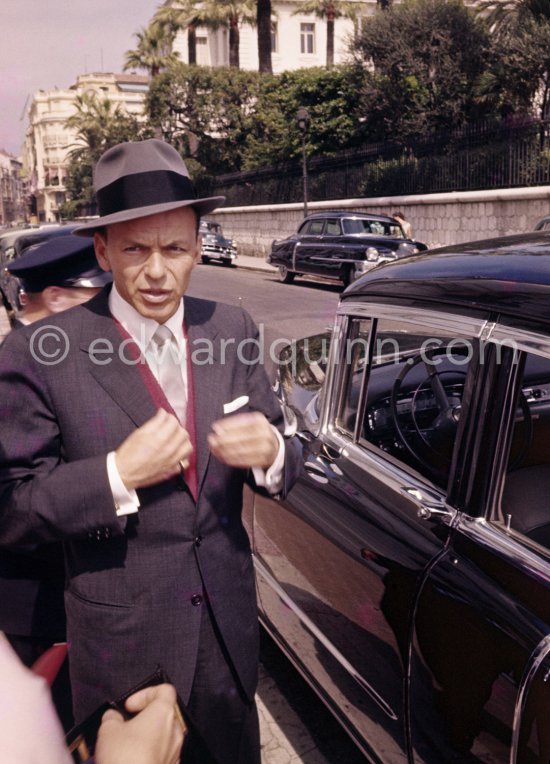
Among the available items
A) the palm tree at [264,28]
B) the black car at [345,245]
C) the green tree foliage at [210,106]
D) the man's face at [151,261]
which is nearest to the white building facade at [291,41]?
the green tree foliage at [210,106]

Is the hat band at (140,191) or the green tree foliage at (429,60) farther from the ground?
the green tree foliage at (429,60)

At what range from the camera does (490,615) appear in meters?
1.76

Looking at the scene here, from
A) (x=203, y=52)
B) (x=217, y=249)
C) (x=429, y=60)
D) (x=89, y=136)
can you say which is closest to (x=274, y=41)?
(x=203, y=52)

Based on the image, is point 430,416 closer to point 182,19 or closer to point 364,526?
point 364,526

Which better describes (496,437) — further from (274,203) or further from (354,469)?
(274,203)

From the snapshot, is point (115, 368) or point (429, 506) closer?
point (115, 368)

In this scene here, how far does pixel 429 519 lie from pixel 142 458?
85 cm

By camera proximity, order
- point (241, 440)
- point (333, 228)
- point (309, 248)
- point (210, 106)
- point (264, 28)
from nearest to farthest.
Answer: point (241, 440)
point (333, 228)
point (309, 248)
point (264, 28)
point (210, 106)

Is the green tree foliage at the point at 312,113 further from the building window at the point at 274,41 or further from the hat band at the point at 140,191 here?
the hat band at the point at 140,191

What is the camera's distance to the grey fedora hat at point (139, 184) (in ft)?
5.82

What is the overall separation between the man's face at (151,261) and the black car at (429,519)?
679 millimetres

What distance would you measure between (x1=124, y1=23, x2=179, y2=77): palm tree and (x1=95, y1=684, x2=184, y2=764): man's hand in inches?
1924

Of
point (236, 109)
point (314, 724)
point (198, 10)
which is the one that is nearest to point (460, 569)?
point (314, 724)

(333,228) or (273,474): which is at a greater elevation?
(273,474)
